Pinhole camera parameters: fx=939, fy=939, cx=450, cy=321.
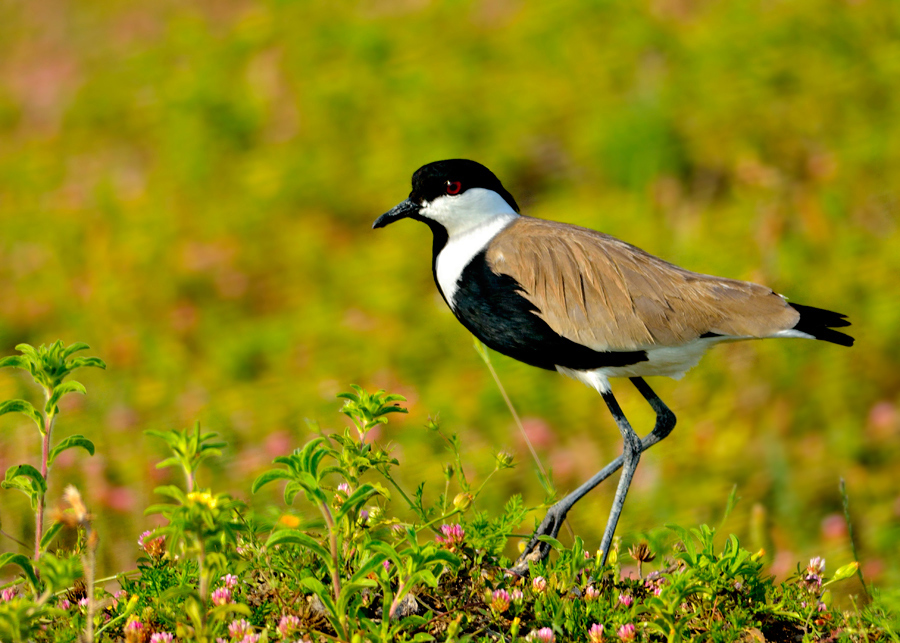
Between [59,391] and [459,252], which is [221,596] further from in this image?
[459,252]

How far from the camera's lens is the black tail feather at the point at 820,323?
304 cm

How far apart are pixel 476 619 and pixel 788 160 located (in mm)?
4668

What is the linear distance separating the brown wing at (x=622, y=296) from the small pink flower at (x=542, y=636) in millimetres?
1068

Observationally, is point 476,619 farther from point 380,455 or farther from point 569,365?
point 569,365

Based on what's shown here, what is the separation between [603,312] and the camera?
312 cm

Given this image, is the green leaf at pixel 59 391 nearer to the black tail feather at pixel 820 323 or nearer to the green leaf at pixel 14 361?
the green leaf at pixel 14 361

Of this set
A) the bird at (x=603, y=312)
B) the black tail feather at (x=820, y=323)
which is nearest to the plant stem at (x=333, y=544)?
the bird at (x=603, y=312)

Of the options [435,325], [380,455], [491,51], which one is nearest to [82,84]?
[491,51]

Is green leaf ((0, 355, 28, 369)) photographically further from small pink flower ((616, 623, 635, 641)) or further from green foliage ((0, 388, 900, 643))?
small pink flower ((616, 623, 635, 641))

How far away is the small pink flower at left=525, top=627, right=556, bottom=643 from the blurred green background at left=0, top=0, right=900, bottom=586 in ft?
3.45

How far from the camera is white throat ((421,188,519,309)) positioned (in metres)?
3.33

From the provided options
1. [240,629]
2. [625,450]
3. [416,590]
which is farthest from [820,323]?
[240,629]

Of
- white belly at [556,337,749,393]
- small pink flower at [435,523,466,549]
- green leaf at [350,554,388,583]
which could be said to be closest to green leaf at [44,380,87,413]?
green leaf at [350,554,388,583]

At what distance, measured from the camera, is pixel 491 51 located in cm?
780
